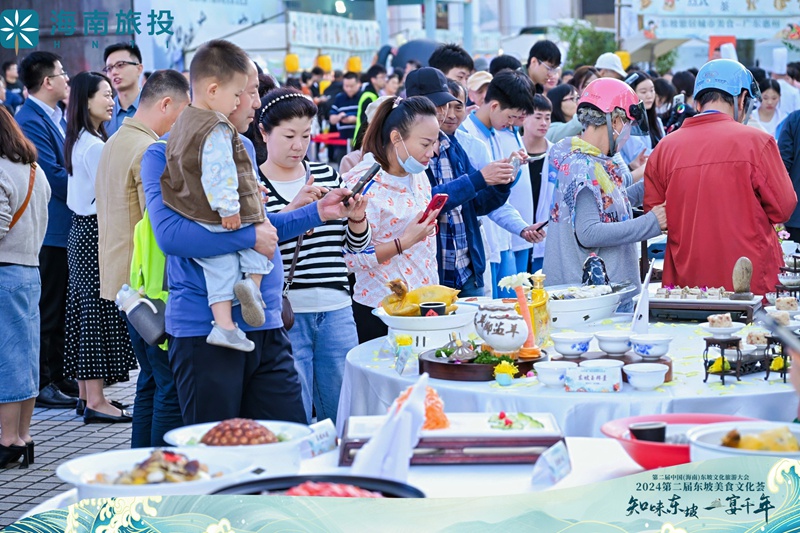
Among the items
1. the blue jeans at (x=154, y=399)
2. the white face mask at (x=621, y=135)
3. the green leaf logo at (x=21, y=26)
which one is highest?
the green leaf logo at (x=21, y=26)

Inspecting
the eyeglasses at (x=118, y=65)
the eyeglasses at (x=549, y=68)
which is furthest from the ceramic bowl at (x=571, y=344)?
the eyeglasses at (x=549, y=68)

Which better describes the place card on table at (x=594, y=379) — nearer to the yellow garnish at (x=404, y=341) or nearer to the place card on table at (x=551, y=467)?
the yellow garnish at (x=404, y=341)

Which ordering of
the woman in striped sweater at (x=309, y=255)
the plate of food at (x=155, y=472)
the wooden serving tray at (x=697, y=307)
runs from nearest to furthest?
the plate of food at (x=155, y=472)
the wooden serving tray at (x=697, y=307)
the woman in striped sweater at (x=309, y=255)

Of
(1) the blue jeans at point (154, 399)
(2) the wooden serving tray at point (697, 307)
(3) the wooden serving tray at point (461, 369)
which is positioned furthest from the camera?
(1) the blue jeans at point (154, 399)

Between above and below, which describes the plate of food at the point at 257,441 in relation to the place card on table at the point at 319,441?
above

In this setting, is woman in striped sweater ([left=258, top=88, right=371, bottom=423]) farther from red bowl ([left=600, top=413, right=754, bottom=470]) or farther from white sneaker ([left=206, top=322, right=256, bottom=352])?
red bowl ([left=600, top=413, right=754, bottom=470])

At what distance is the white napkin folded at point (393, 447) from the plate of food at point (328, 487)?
0.02 meters

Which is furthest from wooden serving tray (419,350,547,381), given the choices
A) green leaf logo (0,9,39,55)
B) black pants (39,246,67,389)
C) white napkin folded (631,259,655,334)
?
green leaf logo (0,9,39,55)

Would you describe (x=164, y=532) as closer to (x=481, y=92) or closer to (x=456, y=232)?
(x=456, y=232)

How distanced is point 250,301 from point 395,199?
41.4 inches

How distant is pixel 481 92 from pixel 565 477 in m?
4.96

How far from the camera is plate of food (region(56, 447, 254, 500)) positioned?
1618 millimetres

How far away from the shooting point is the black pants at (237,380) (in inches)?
109

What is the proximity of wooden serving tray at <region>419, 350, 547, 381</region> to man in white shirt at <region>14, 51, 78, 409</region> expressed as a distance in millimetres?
3597
